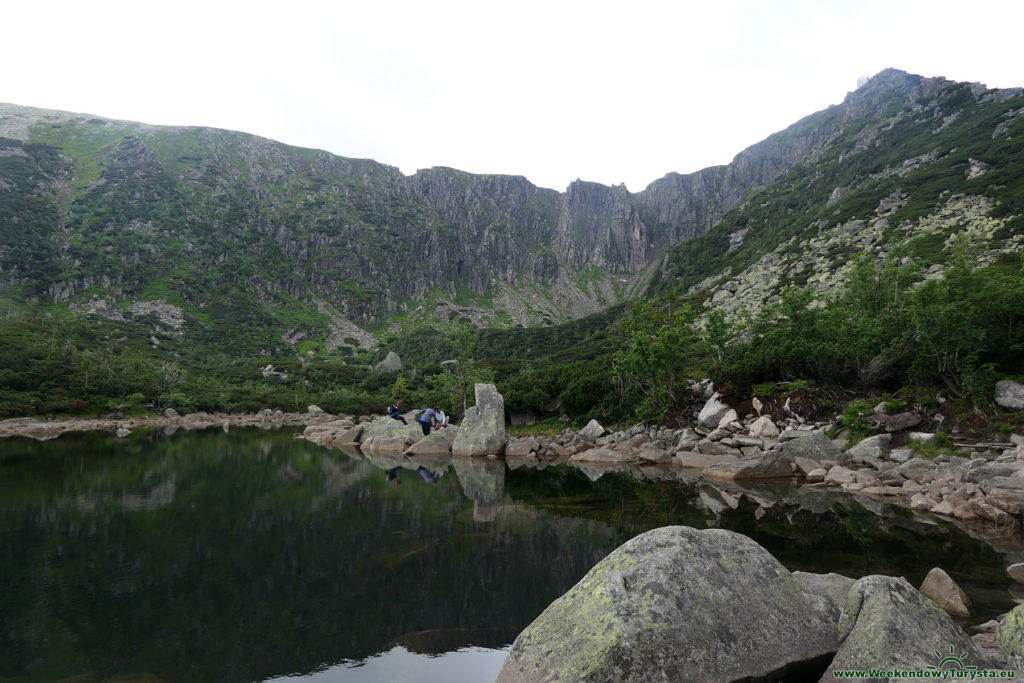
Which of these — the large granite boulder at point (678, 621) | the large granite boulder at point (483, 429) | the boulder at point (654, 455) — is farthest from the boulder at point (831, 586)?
the large granite boulder at point (483, 429)

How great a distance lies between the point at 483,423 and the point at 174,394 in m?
76.4

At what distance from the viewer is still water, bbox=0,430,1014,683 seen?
7.62 metres

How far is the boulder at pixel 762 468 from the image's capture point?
2456 centimetres

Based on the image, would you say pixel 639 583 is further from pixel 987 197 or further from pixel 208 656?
pixel 987 197

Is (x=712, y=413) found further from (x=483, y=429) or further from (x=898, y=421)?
(x=483, y=429)

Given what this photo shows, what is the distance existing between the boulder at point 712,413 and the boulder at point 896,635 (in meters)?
30.3

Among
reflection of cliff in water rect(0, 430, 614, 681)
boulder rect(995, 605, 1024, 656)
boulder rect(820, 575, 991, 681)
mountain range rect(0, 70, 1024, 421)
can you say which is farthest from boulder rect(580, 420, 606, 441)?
boulder rect(995, 605, 1024, 656)

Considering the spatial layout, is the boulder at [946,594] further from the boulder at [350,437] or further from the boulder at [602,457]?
the boulder at [350,437]

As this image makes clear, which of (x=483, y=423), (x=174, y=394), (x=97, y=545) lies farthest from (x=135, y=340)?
(x=97, y=545)

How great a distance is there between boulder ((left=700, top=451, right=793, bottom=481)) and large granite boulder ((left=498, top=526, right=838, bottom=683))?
19366 mm

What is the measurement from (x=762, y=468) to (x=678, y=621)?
859 inches

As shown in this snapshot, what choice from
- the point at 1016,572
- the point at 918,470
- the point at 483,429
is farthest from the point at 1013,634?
the point at 483,429

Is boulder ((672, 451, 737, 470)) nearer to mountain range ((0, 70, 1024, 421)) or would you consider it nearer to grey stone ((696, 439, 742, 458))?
grey stone ((696, 439, 742, 458))

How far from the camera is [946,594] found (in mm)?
8656
